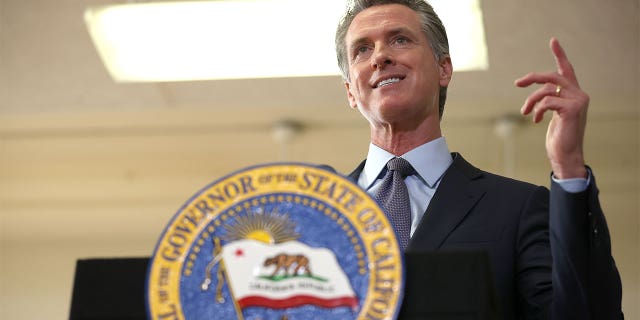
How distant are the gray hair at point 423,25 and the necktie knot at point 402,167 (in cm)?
28

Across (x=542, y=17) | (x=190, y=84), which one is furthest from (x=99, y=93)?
(x=542, y=17)

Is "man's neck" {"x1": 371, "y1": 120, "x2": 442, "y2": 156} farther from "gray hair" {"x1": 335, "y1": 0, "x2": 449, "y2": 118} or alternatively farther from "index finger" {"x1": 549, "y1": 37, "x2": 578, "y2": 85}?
"index finger" {"x1": 549, "y1": 37, "x2": 578, "y2": 85}

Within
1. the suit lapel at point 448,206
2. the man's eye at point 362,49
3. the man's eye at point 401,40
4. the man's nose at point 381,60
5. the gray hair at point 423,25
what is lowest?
the suit lapel at point 448,206

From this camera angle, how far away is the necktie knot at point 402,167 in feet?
6.01

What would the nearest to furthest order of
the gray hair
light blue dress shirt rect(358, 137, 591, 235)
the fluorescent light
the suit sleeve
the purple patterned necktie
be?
the suit sleeve < the purple patterned necktie < light blue dress shirt rect(358, 137, 591, 235) < the gray hair < the fluorescent light

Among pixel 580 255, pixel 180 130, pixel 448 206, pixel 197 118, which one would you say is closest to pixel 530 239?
pixel 448 206

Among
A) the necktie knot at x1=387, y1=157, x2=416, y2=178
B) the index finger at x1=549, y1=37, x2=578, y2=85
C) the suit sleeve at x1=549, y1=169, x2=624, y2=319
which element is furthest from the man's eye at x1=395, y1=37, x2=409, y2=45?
the suit sleeve at x1=549, y1=169, x2=624, y2=319

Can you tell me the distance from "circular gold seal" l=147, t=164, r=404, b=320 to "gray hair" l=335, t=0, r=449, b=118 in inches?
32.8

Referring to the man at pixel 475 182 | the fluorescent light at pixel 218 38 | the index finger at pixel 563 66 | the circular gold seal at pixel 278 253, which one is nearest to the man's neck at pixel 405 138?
the man at pixel 475 182

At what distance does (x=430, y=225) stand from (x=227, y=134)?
12.5 ft

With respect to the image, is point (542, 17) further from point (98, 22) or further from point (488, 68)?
point (98, 22)

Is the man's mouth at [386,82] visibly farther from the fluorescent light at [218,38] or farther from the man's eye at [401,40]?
the fluorescent light at [218,38]

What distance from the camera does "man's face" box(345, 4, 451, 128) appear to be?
1873mm

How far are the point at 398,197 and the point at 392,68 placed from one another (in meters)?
0.27
